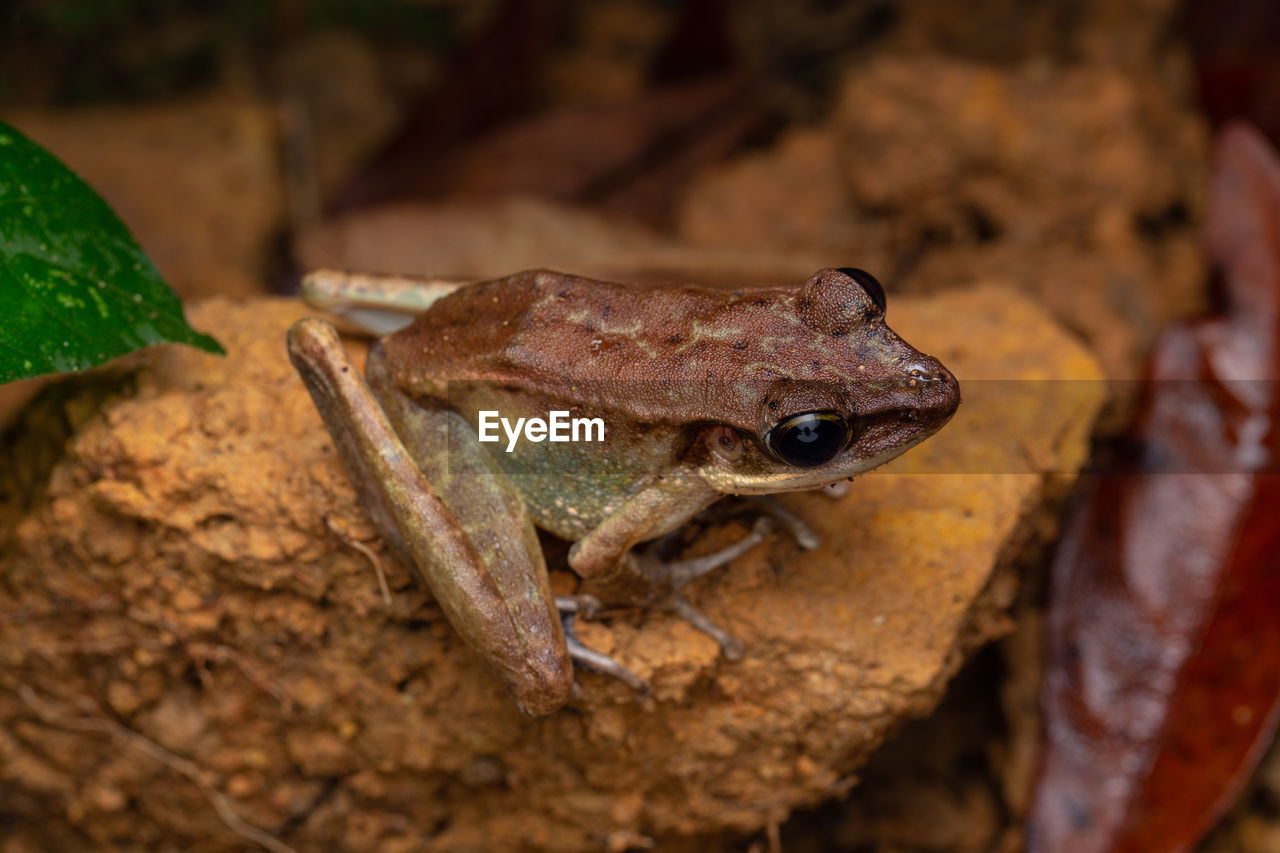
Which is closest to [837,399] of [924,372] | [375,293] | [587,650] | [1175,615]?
[924,372]

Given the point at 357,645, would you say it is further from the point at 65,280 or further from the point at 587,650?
the point at 65,280

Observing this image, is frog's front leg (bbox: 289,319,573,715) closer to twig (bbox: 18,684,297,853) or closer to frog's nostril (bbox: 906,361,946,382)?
frog's nostril (bbox: 906,361,946,382)

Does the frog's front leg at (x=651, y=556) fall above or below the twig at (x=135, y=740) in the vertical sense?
above

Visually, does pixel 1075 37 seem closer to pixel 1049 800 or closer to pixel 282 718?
pixel 1049 800

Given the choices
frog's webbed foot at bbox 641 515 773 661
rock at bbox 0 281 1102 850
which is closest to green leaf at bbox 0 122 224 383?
rock at bbox 0 281 1102 850

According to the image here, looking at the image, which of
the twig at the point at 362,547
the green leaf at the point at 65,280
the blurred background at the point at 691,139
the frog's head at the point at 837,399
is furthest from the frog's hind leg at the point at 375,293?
the blurred background at the point at 691,139

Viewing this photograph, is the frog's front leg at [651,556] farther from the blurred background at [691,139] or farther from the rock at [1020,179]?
the rock at [1020,179]
